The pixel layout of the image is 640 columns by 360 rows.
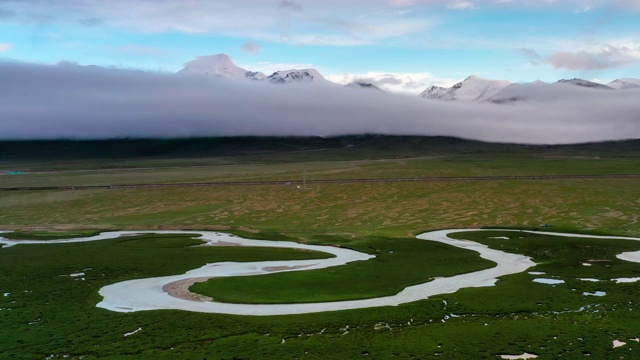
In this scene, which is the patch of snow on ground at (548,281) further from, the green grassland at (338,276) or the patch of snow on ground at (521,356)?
the patch of snow on ground at (521,356)

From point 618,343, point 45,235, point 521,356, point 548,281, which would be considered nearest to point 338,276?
point 548,281

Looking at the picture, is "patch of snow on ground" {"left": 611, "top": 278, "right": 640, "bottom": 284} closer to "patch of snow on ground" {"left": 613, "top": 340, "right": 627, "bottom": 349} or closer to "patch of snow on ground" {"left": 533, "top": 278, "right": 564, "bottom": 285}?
"patch of snow on ground" {"left": 533, "top": 278, "right": 564, "bottom": 285}

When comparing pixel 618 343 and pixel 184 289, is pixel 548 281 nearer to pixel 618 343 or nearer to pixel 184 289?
pixel 618 343

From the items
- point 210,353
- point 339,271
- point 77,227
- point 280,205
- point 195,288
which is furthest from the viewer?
point 280,205

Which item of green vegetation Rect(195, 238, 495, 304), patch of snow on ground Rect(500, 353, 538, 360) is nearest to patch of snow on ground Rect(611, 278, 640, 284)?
green vegetation Rect(195, 238, 495, 304)

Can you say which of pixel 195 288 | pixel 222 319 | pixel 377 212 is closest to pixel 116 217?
pixel 377 212

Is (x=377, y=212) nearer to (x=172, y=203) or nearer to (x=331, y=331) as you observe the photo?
(x=172, y=203)

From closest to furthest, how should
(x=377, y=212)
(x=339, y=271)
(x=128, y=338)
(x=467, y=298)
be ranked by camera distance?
(x=128, y=338)
(x=467, y=298)
(x=339, y=271)
(x=377, y=212)

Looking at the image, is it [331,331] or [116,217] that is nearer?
[331,331]
